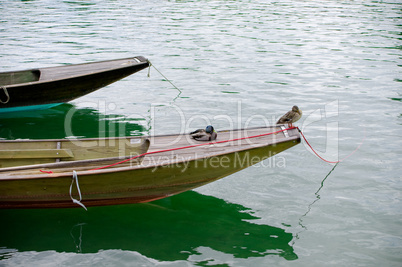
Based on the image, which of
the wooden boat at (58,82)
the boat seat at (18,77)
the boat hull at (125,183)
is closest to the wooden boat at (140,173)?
the boat hull at (125,183)

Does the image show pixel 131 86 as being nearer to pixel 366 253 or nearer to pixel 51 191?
pixel 51 191

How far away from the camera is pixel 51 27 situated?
20.1 metres

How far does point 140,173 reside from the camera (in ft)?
18.6

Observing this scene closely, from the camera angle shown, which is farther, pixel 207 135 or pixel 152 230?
pixel 207 135

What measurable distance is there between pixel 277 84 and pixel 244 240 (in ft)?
24.1

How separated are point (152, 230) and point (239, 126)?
4055mm

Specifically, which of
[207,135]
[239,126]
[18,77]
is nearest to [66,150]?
[207,135]

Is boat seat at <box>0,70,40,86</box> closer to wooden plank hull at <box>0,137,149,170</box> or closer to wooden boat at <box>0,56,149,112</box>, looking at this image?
wooden boat at <box>0,56,149,112</box>

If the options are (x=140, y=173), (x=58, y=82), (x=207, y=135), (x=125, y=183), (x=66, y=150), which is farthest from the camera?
(x=58, y=82)

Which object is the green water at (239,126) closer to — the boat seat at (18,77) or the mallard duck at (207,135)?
the boat seat at (18,77)

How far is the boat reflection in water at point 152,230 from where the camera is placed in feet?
18.1

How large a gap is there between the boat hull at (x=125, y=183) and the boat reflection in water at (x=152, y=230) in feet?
0.81

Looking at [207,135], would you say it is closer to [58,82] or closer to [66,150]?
[66,150]

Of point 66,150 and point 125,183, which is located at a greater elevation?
point 66,150
